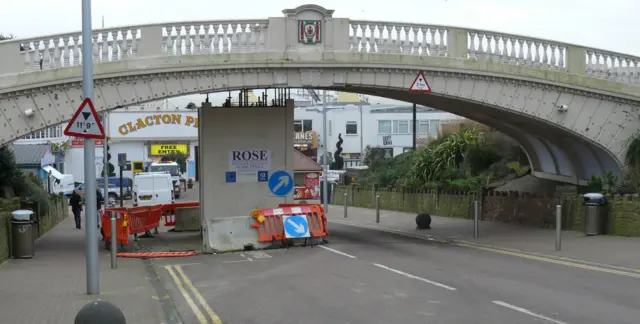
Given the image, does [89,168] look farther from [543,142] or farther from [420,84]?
[543,142]

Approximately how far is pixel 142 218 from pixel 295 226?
6338 mm

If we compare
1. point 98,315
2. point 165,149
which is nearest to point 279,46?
point 98,315

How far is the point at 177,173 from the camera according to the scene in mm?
56531

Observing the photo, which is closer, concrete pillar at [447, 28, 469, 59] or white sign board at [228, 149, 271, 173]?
concrete pillar at [447, 28, 469, 59]

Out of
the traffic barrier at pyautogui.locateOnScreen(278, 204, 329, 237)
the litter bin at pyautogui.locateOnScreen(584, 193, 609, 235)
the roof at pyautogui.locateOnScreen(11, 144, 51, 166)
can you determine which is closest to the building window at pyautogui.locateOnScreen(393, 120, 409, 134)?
the roof at pyautogui.locateOnScreen(11, 144, 51, 166)

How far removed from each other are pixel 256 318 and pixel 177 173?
4696 cm

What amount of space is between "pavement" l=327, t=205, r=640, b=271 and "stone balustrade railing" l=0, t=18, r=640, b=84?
492 centimetres

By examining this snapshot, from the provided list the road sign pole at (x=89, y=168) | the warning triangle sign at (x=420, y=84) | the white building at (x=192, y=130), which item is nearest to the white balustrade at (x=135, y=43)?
the warning triangle sign at (x=420, y=84)

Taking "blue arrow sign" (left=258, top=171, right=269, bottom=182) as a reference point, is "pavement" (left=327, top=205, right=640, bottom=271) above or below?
below

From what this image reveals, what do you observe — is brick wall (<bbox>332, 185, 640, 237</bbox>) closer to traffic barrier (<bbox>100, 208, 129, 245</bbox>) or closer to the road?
the road

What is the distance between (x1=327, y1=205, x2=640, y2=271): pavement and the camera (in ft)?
52.9

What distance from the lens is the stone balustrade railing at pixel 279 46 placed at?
18.5 metres

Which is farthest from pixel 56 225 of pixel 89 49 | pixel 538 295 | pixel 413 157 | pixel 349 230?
pixel 538 295

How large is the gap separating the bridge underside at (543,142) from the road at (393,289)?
545cm
